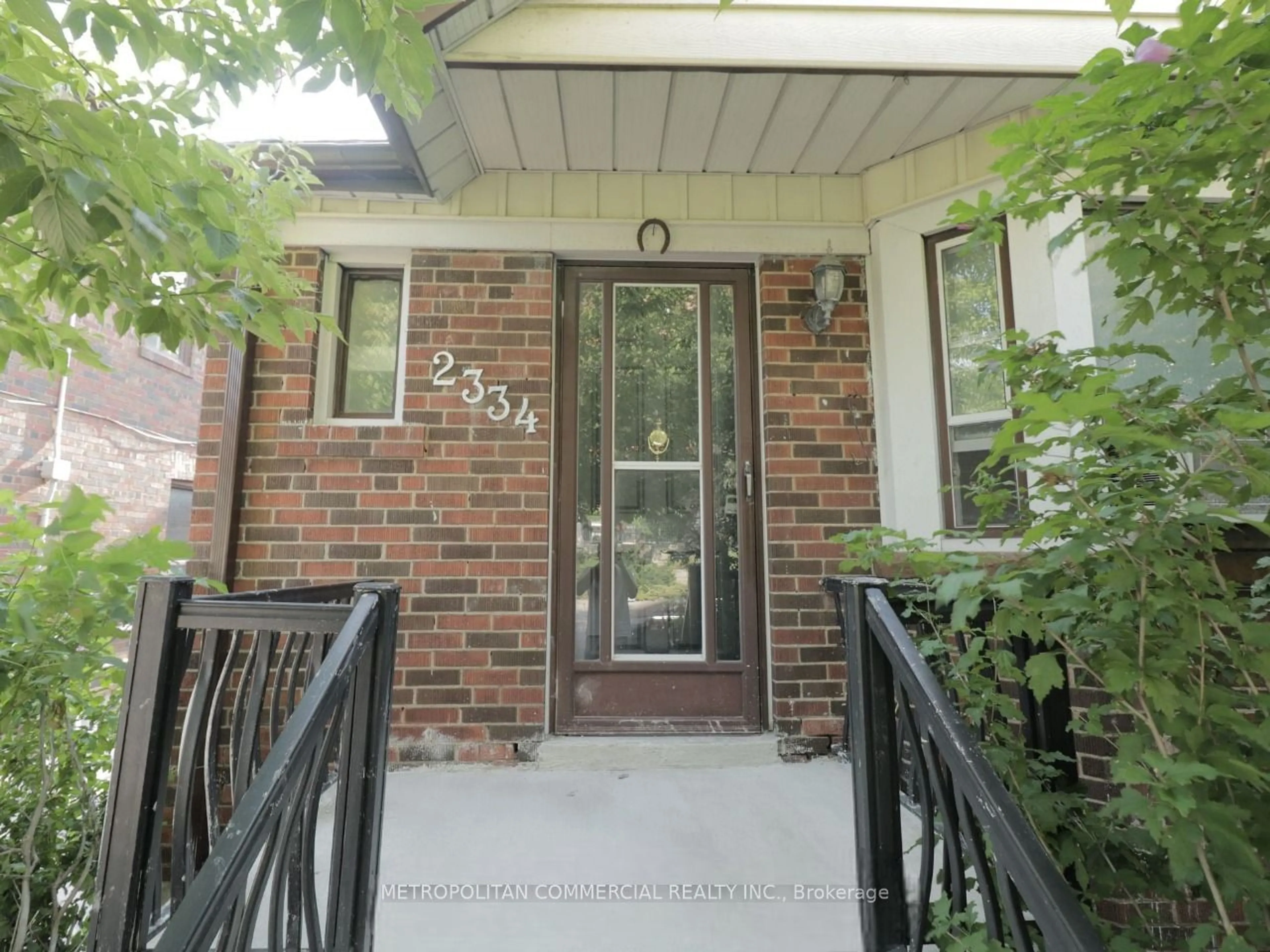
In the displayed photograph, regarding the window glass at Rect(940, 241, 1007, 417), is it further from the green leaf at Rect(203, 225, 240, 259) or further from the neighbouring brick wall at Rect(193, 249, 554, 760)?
the green leaf at Rect(203, 225, 240, 259)

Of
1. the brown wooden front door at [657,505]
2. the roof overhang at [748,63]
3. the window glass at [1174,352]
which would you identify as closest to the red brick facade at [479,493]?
the brown wooden front door at [657,505]

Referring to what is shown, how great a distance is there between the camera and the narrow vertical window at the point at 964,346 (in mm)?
2621

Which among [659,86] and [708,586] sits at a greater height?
[659,86]

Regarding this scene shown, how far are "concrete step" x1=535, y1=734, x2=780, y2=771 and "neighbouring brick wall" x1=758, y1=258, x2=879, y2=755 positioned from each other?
0.21 metres

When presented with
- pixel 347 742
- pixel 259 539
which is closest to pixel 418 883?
pixel 347 742

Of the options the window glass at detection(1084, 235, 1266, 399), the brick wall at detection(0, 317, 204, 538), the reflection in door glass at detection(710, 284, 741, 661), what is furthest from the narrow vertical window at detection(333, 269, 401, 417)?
the brick wall at detection(0, 317, 204, 538)

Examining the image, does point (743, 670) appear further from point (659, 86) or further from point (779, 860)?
point (659, 86)

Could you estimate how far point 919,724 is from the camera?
4.12 feet

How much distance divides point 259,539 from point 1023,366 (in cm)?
306

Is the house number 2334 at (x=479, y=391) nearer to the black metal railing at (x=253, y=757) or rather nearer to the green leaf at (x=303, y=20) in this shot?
the black metal railing at (x=253, y=757)

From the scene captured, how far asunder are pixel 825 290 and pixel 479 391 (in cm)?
176

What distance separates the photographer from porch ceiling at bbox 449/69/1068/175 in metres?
2.35

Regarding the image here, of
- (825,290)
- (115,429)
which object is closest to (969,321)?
(825,290)

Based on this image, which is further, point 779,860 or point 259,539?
point 259,539
